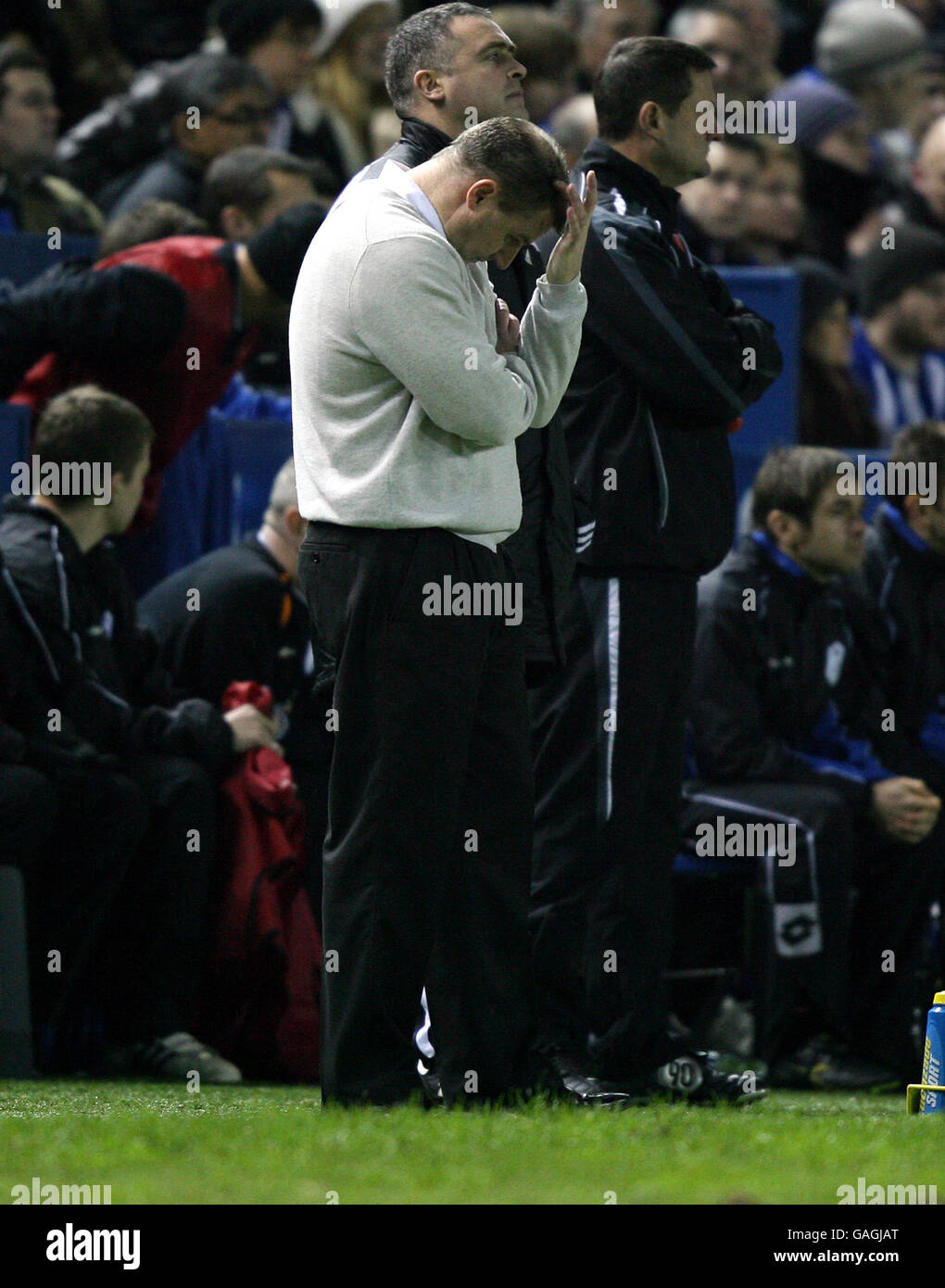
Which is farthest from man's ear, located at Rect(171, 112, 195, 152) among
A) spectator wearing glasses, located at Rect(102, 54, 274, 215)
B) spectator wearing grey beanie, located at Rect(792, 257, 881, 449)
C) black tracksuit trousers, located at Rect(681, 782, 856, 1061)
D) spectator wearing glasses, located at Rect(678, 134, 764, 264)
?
black tracksuit trousers, located at Rect(681, 782, 856, 1061)

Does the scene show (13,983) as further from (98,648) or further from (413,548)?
(413,548)

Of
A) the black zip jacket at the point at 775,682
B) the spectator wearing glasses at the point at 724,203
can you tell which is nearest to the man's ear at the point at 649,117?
the black zip jacket at the point at 775,682

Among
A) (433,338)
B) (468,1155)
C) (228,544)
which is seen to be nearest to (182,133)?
(228,544)

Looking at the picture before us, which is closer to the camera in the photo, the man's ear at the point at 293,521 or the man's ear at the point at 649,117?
the man's ear at the point at 649,117

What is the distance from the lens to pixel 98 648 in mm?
6805

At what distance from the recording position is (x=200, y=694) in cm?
727

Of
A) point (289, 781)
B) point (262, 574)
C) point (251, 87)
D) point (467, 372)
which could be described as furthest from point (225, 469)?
point (467, 372)

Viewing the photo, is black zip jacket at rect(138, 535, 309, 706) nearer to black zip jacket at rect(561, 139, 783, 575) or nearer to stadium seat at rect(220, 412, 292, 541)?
stadium seat at rect(220, 412, 292, 541)

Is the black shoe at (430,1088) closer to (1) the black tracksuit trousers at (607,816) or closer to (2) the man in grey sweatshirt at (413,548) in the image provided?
Result: (2) the man in grey sweatshirt at (413,548)

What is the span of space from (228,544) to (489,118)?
2.82 metres

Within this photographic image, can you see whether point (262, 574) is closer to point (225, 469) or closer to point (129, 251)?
point (225, 469)

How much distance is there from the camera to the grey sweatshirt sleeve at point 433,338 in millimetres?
4625

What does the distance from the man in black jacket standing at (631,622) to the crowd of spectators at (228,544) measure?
57 centimetres

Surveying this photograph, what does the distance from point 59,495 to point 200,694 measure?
83 cm
